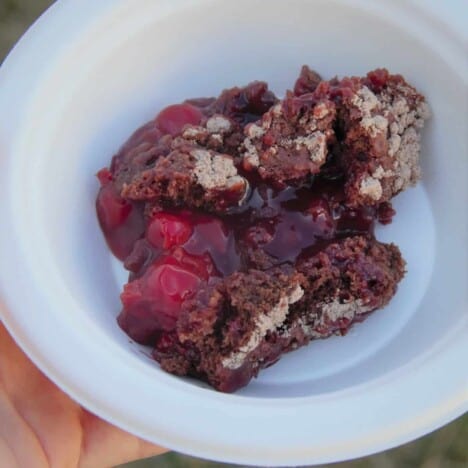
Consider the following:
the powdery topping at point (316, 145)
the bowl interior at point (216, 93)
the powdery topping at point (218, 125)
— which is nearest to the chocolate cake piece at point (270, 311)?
the bowl interior at point (216, 93)

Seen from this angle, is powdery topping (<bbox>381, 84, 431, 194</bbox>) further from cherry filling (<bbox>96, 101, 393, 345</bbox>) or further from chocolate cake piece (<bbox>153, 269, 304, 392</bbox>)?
chocolate cake piece (<bbox>153, 269, 304, 392</bbox>)

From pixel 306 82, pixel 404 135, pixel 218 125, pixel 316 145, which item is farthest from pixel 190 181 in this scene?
pixel 404 135

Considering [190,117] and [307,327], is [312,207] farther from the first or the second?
[190,117]

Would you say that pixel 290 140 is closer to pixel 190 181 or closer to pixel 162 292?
pixel 190 181

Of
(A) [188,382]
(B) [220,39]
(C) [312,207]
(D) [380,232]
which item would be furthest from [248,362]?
(B) [220,39]

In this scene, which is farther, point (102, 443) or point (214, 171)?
point (102, 443)
